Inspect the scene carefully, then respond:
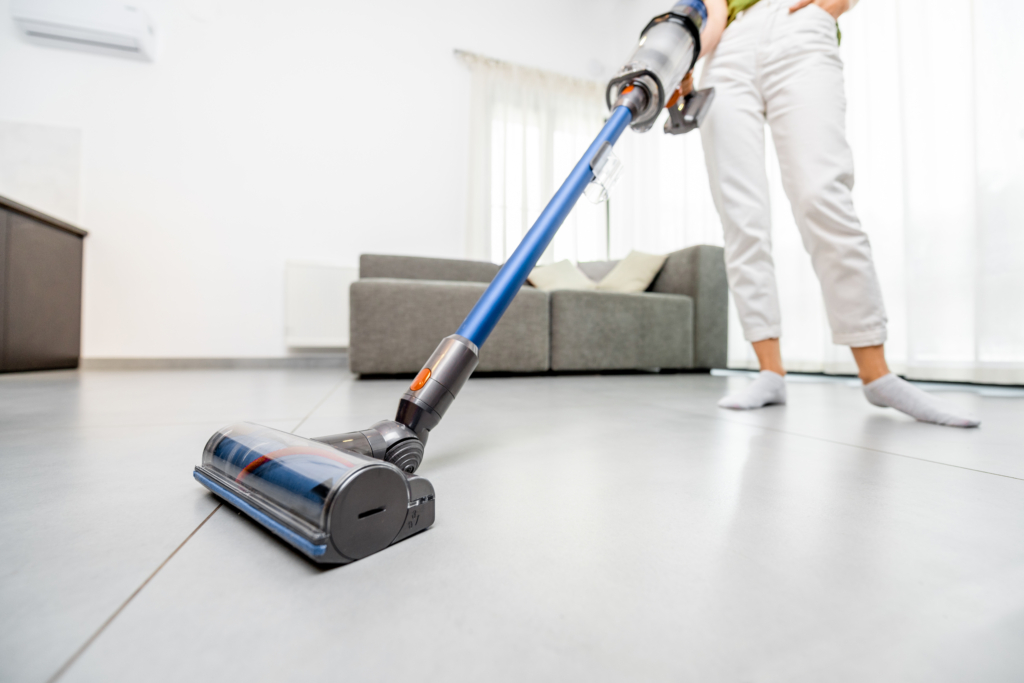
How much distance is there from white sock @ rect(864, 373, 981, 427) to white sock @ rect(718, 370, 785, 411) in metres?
0.17

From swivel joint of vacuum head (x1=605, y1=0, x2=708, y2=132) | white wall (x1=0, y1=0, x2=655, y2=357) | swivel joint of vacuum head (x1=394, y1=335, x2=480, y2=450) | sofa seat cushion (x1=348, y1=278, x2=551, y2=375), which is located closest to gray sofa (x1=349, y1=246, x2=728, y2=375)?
sofa seat cushion (x1=348, y1=278, x2=551, y2=375)

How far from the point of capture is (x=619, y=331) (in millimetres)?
2234

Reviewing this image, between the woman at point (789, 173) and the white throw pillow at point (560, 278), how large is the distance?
1797 millimetres

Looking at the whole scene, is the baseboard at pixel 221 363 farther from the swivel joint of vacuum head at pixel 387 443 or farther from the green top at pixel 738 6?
the swivel joint of vacuum head at pixel 387 443

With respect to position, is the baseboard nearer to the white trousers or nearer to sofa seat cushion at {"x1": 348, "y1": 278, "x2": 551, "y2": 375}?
sofa seat cushion at {"x1": 348, "y1": 278, "x2": 551, "y2": 375}

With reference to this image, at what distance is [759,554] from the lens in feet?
0.99

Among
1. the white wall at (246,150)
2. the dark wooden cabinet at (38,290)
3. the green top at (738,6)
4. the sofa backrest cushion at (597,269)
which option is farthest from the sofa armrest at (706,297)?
the dark wooden cabinet at (38,290)

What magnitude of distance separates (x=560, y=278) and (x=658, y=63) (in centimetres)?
222

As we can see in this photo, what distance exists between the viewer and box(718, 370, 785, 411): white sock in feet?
3.39

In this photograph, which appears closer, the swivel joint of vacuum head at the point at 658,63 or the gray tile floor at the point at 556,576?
the gray tile floor at the point at 556,576

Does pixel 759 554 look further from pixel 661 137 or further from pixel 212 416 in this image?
pixel 661 137

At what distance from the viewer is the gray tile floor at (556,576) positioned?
197 mm

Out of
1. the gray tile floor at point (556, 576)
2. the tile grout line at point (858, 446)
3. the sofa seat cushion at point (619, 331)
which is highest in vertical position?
the sofa seat cushion at point (619, 331)

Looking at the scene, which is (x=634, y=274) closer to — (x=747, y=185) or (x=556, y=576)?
(x=747, y=185)
